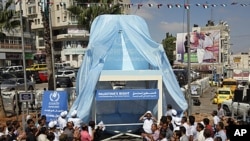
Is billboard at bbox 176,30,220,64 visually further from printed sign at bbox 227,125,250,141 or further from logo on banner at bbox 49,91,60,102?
printed sign at bbox 227,125,250,141

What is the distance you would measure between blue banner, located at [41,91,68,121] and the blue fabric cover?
0.83m

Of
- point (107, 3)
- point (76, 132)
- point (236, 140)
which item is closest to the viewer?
point (236, 140)

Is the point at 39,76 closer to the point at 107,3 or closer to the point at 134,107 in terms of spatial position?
the point at 107,3

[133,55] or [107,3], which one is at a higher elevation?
[107,3]

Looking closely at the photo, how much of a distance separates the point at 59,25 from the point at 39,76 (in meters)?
27.9

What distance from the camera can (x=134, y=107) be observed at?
16938 mm

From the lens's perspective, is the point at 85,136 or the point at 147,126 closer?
the point at 85,136

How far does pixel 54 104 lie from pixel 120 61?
3.49 m

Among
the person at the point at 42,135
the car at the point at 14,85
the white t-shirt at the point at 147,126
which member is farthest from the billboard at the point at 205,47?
the person at the point at 42,135

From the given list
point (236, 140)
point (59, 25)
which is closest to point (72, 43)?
point (59, 25)

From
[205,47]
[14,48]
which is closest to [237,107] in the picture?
[205,47]

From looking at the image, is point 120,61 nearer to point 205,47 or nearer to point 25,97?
point 25,97

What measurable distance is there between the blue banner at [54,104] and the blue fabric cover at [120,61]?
2.73ft

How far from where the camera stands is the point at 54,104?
16.1 meters
